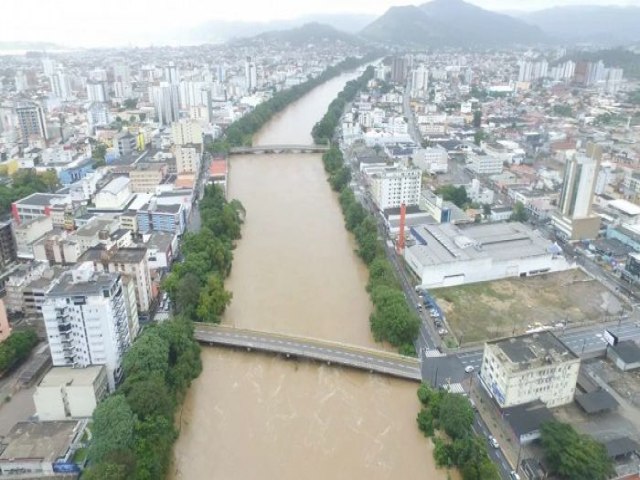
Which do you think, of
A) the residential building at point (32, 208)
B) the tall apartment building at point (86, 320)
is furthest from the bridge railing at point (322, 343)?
the residential building at point (32, 208)

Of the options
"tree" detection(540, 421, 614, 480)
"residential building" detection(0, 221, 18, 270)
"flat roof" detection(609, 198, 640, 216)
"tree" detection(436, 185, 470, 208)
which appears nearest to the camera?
"tree" detection(540, 421, 614, 480)

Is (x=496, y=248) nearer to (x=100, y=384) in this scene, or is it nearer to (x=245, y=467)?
(x=245, y=467)

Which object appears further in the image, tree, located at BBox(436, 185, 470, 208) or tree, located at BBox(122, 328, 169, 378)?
tree, located at BBox(436, 185, 470, 208)

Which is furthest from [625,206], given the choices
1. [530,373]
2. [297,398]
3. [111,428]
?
[111,428]

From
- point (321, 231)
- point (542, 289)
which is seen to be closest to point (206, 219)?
point (321, 231)

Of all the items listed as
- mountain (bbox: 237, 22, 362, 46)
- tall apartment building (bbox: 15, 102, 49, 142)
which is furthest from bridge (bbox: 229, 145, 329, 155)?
mountain (bbox: 237, 22, 362, 46)

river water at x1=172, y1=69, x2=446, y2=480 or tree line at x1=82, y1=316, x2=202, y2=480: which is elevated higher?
tree line at x1=82, y1=316, x2=202, y2=480

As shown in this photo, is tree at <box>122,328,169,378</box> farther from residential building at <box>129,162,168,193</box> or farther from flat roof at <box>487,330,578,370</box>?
residential building at <box>129,162,168,193</box>
